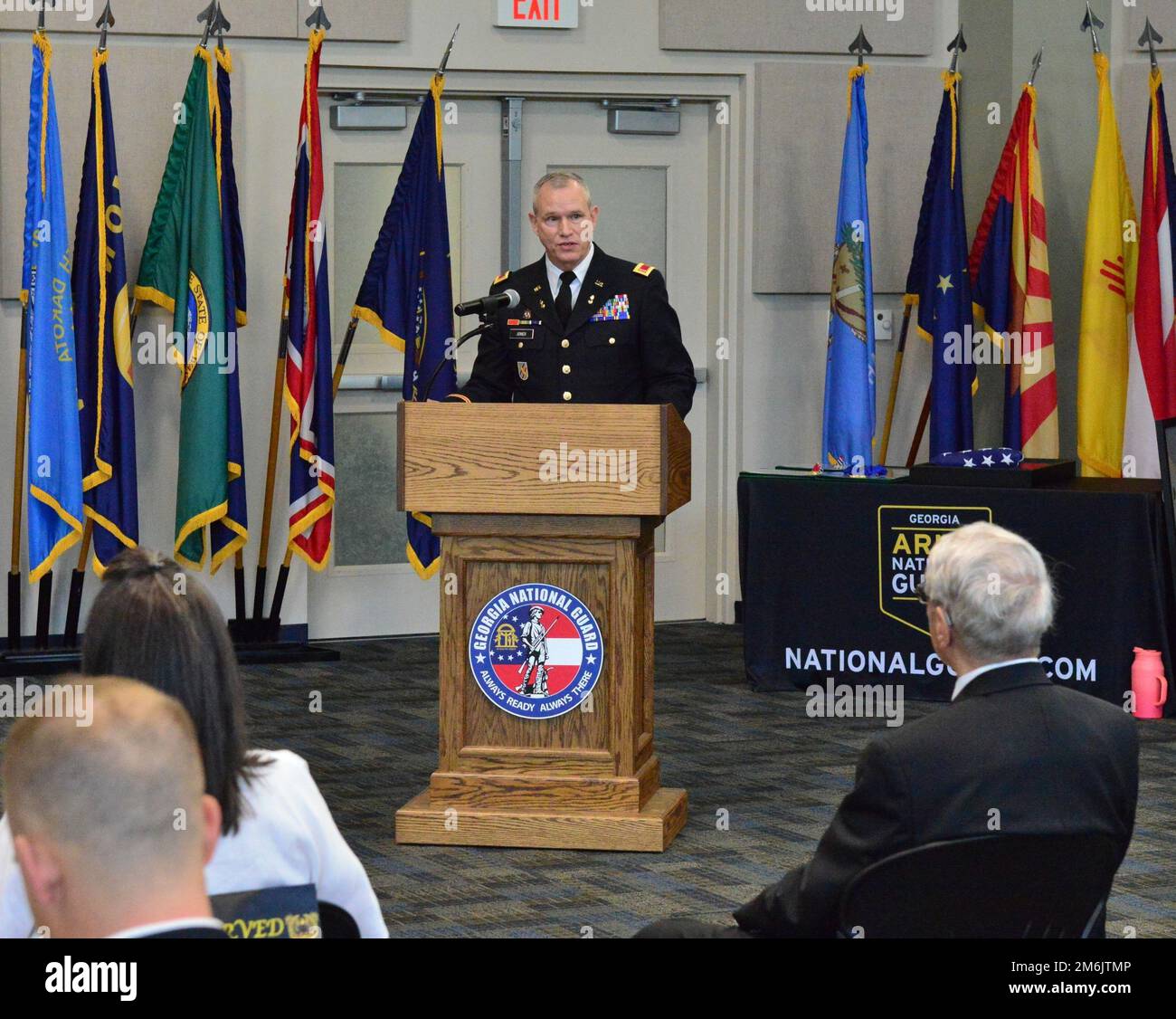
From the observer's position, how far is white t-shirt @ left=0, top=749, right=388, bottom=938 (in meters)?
1.81

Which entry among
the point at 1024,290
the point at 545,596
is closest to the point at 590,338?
the point at 545,596

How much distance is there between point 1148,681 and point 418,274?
10.0ft

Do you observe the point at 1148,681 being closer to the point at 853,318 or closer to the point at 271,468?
the point at 853,318

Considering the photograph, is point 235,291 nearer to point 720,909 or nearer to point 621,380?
point 621,380

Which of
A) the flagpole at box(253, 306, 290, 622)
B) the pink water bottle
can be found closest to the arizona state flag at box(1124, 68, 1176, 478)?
the pink water bottle

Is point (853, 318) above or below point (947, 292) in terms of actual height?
below

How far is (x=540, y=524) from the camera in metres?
3.95

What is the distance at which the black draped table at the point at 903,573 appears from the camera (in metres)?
5.45

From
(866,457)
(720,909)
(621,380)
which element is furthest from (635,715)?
(866,457)

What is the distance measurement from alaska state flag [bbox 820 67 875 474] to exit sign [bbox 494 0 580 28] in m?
1.21

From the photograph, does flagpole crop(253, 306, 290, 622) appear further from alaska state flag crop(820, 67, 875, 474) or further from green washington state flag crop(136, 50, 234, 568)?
alaska state flag crop(820, 67, 875, 474)

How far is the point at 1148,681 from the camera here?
17.7ft
